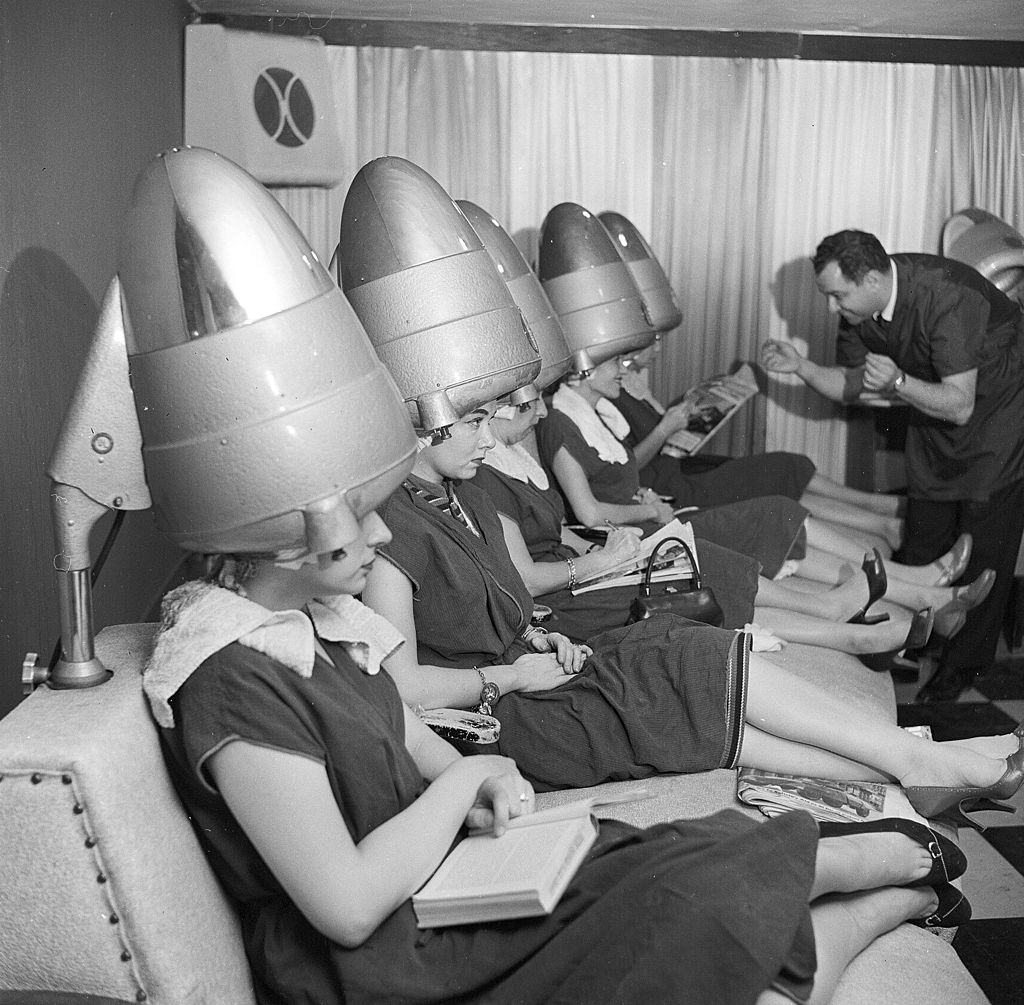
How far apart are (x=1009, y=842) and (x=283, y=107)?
11.9 feet

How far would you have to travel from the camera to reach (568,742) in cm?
222

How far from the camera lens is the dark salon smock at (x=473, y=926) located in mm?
1365

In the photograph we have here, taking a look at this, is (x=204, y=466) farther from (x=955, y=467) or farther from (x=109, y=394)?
(x=955, y=467)

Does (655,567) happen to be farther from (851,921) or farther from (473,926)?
(473,926)

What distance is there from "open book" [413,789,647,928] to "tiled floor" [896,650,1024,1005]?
1.08 metres

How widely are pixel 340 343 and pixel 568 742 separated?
107 centimetres

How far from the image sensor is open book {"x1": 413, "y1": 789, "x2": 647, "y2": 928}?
56.0 inches

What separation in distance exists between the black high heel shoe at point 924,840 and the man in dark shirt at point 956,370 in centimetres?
229

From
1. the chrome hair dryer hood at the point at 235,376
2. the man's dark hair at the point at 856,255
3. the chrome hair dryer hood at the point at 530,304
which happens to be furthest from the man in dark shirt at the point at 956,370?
the chrome hair dryer hood at the point at 235,376

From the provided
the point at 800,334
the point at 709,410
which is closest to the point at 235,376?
the point at 709,410

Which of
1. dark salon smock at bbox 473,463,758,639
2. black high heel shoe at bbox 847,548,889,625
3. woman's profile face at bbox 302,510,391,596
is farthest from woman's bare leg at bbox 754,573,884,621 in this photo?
woman's profile face at bbox 302,510,391,596

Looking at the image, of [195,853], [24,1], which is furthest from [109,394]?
[24,1]

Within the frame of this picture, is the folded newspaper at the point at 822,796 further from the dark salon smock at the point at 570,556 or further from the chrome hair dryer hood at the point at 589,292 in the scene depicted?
the chrome hair dryer hood at the point at 589,292

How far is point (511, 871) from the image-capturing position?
147 centimetres
